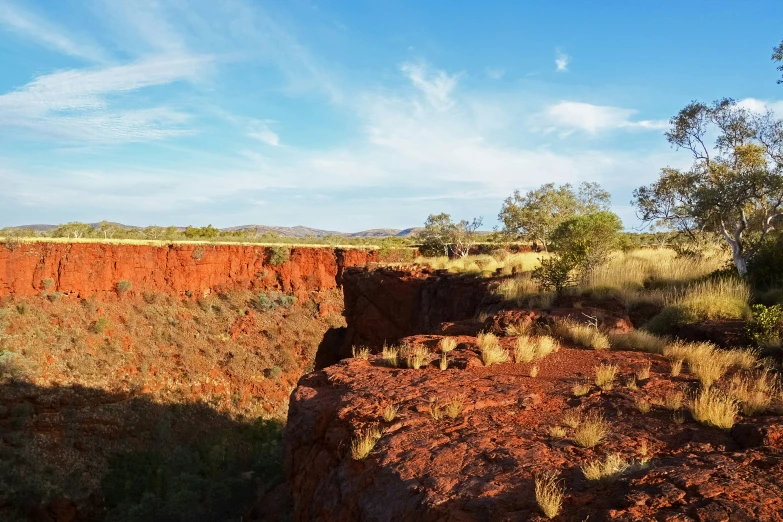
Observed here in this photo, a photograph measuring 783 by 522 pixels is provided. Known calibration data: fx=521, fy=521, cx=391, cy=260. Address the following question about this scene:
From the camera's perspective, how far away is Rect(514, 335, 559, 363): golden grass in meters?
7.29

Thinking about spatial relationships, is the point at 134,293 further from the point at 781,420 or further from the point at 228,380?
the point at 781,420

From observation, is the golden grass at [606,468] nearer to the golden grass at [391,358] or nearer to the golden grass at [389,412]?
the golden grass at [389,412]

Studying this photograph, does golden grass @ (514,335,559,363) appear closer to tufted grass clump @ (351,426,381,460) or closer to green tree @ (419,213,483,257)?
tufted grass clump @ (351,426,381,460)

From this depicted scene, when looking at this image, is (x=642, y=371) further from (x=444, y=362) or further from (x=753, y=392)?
(x=444, y=362)

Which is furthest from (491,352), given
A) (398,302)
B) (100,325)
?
(100,325)

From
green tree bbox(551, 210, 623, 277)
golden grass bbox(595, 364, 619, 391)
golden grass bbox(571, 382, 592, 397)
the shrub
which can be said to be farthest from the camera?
the shrub

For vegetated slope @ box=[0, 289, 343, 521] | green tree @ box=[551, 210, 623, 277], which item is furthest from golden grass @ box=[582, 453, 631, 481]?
vegetated slope @ box=[0, 289, 343, 521]

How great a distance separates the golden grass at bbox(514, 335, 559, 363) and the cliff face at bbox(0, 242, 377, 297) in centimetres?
2814

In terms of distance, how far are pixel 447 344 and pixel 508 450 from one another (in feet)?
11.8

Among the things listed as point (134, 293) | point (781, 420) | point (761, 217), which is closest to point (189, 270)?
point (134, 293)

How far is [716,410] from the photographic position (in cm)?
447

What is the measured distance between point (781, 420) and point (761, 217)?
9.16 metres

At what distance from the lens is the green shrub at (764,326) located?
287 inches

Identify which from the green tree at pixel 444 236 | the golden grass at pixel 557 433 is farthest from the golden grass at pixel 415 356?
the green tree at pixel 444 236
